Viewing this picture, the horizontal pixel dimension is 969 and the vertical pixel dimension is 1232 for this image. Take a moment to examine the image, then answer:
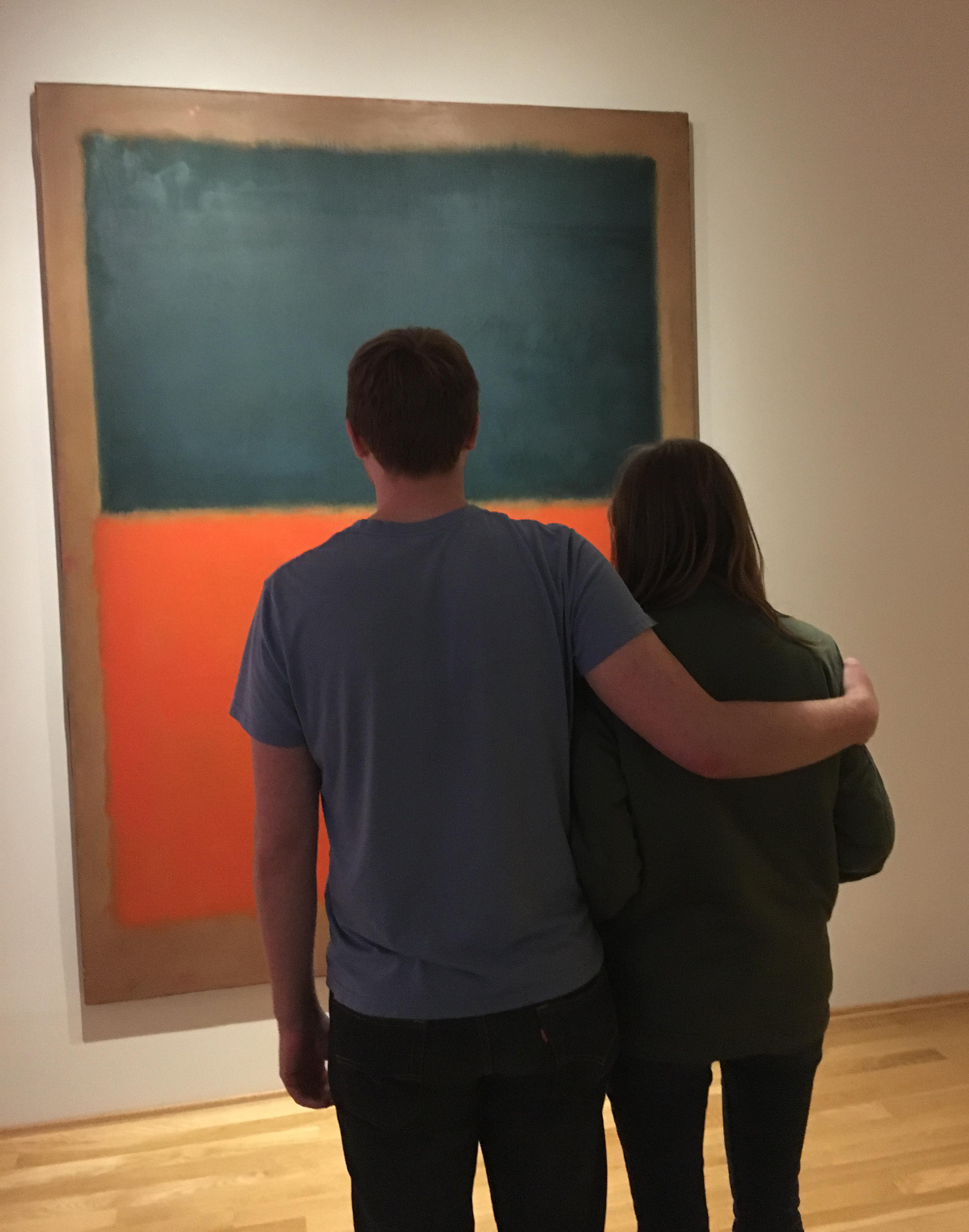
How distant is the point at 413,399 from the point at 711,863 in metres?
0.60

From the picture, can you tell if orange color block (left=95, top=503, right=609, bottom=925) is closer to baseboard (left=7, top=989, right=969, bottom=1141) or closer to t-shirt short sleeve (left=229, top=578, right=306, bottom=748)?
baseboard (left=7, top=989, right=969, bottom=1141)

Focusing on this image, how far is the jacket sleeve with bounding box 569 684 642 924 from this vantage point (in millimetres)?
1069

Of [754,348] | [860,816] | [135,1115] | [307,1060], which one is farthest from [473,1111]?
[754,348]

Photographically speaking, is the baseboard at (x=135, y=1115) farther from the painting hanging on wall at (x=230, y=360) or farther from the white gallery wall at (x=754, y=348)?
the painting hanging on wall at (x=230, y=360)

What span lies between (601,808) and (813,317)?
191 centimetres

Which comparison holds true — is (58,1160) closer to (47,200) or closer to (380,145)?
(47,200)

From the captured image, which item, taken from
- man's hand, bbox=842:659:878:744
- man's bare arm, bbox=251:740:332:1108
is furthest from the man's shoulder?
man's hand, bbox=842:659:878:744

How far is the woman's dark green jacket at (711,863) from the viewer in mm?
1093

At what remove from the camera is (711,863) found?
1104 mm

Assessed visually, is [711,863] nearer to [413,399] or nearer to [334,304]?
[413,399]

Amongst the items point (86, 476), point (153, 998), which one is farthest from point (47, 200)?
point (153, 998)

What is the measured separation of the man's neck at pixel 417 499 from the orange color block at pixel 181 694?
125 centimetres

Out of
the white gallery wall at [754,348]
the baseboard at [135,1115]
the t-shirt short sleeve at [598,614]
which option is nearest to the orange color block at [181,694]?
the white gallery wall at [754,348]

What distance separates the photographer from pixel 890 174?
257cm
